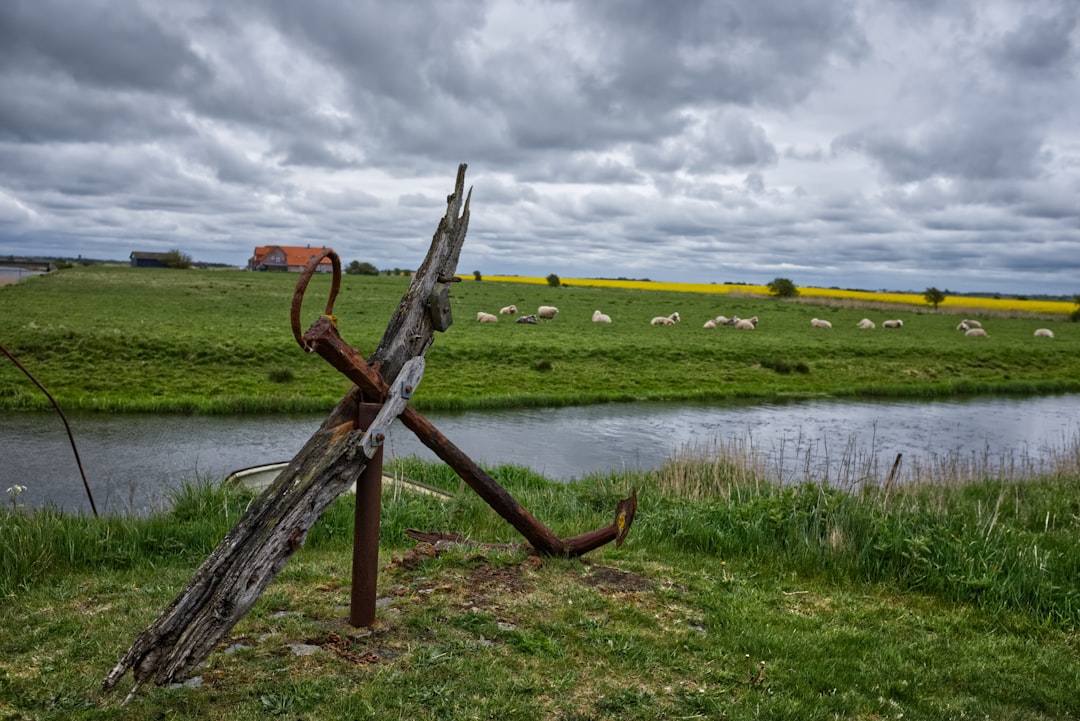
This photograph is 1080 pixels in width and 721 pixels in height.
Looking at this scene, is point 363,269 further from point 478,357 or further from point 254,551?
point 254,551

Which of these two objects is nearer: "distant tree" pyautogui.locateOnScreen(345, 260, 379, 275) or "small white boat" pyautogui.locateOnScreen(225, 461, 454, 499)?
"small white boat" pyautogui.locateOnScreen(225, 461, 454, 499)

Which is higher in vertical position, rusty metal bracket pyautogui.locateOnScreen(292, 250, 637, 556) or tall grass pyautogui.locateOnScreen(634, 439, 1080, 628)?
rusty metal bracket pyautogui.locateOnScreen(292, 250, 637, 556)

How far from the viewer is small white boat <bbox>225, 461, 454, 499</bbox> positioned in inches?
440

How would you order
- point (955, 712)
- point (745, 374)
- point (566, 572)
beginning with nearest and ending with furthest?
point (955, 712)
point (566, 572)
point (745, 374)

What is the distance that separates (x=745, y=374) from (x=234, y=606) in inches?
1217

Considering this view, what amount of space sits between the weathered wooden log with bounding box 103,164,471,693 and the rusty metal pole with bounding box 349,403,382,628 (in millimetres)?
295

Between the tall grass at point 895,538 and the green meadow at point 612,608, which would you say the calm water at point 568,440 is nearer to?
the tall grass at point 895,538

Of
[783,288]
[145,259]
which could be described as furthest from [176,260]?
[783,288]

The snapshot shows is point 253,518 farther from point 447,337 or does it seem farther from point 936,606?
point 447,337

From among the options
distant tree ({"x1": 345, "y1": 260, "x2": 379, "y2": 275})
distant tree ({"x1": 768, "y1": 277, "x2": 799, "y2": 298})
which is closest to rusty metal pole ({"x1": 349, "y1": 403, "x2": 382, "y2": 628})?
distant tree ({"x1": 768, "y1": 277, "x2": 799, "y2": 298})

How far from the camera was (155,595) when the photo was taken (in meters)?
6.90

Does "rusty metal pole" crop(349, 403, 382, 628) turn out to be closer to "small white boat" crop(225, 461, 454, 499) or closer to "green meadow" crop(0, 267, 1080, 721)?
"green meadow" crop(0, 267, 1080, 721)

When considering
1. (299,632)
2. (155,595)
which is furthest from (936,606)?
(155,595)

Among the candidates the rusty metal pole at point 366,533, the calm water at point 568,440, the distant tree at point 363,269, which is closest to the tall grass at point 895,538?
the calm water at point 568,440
